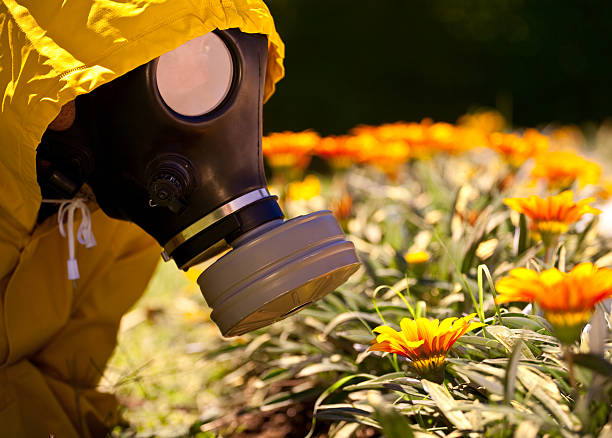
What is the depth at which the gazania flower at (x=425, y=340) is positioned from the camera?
3.04ft

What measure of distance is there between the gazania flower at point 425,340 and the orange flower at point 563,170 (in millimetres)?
1160

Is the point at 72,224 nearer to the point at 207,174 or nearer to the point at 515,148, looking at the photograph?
the point at 207,174

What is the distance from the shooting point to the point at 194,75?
0.99 m

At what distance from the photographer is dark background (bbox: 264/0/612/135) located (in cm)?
646

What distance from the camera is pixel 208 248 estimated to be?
3.48ft

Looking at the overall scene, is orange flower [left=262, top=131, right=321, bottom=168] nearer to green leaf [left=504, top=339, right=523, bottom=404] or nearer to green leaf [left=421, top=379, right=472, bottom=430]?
green leaf [left=421, top=379, right=472, bottom=430]

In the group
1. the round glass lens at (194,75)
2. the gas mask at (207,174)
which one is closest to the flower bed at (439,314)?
the gas mask at (207,174)

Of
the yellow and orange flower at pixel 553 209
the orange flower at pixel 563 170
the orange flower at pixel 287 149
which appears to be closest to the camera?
the yellow and orange flower at pixel 553 209

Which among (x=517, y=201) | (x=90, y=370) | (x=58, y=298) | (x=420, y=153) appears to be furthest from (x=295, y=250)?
(x=420, y=153)

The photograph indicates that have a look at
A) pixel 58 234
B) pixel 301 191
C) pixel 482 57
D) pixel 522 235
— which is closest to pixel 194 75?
pixel 58 234

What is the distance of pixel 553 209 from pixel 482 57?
5976 millimetres

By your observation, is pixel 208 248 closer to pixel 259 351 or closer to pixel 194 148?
pixel 194 148

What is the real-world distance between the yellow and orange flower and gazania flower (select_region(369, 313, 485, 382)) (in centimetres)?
30

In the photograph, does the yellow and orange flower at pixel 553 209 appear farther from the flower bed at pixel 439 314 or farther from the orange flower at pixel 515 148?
the orange flower at pixel 515 148
